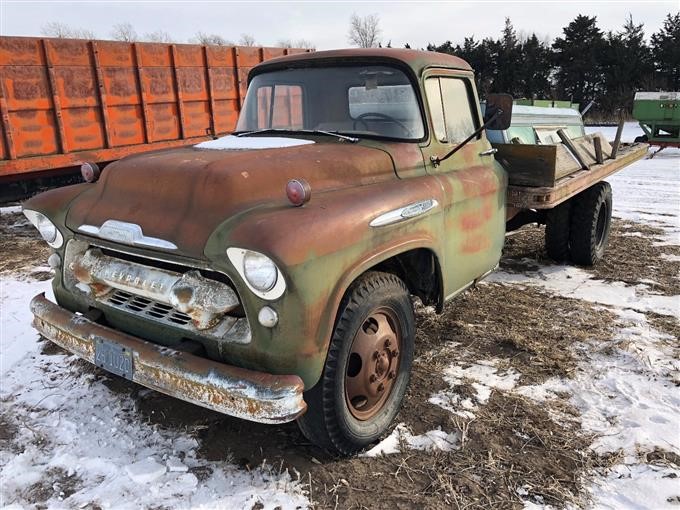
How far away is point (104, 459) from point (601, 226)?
568 centimetres

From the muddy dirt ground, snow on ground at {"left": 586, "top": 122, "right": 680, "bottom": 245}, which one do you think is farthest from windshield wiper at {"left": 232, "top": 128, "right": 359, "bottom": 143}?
snow on ground at {"left": 586, "top": 122, "right": 680, "bottom": 245}

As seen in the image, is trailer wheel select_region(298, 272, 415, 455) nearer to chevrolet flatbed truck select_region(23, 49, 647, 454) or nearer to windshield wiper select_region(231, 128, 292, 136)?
chevrolet flatbed truck select_region(23, 49, 647, 454)

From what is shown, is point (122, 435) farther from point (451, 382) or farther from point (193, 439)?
point (451, 382)

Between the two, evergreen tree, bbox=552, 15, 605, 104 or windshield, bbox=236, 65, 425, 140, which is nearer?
windshield, bbox=236, 65, 425, 140

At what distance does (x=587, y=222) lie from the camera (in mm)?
5766

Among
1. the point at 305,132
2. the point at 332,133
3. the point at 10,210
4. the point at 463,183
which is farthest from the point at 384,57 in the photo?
the point at 10,210

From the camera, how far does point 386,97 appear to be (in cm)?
349

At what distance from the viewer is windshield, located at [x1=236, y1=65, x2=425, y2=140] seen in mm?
3479

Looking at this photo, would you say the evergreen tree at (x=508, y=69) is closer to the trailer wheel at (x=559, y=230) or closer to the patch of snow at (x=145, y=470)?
the trailer wheel at (x=559, y=230)

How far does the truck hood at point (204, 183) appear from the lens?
2.55m

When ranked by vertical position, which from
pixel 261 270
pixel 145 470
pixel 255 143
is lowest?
pixel 145 470

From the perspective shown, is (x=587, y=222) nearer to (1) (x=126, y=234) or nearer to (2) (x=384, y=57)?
(2) (x=384, y=57)

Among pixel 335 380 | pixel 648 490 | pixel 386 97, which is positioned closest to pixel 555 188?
pixel 386 97

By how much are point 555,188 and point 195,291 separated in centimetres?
333
